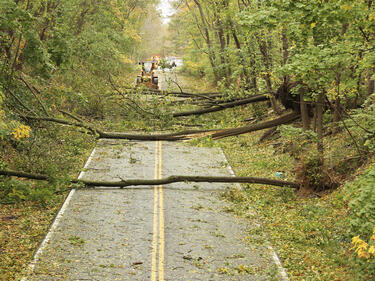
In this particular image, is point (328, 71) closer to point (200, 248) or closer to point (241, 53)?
point (200, 248)

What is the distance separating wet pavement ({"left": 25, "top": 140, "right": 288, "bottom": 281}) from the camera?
389 inches

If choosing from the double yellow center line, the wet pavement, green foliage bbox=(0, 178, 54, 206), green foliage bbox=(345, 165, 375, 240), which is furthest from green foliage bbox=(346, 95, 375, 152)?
green foliage bbox=(0, 178, 54, 206)

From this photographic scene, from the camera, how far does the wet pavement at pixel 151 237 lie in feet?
32.4

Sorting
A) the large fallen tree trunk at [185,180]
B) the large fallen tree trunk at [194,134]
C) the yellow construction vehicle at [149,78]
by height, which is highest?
the yellow construction vehicle at [149,78]

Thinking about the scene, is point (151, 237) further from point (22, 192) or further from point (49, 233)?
point (22, 192)

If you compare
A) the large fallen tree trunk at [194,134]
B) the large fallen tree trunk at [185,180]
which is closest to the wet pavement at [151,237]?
the large fallen tree trunk at [185,180]

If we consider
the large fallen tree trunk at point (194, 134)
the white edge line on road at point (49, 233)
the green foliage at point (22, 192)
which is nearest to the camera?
the white edge line on road at point (49, 233)

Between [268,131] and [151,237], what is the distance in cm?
1141

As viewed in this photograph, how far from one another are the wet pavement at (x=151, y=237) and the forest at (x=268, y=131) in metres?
0.56

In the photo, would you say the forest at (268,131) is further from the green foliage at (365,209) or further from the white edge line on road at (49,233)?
the white edge line on road at (49,233)

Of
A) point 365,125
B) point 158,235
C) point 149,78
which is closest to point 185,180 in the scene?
point 158,235

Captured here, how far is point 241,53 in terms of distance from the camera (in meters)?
24.6

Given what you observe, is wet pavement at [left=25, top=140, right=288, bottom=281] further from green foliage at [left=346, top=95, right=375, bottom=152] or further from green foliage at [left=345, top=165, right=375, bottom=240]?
green foliage at [left=346, top=95, right=375, bottom=152]

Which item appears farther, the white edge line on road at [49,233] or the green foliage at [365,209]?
the white edge line on road at [49,233]
